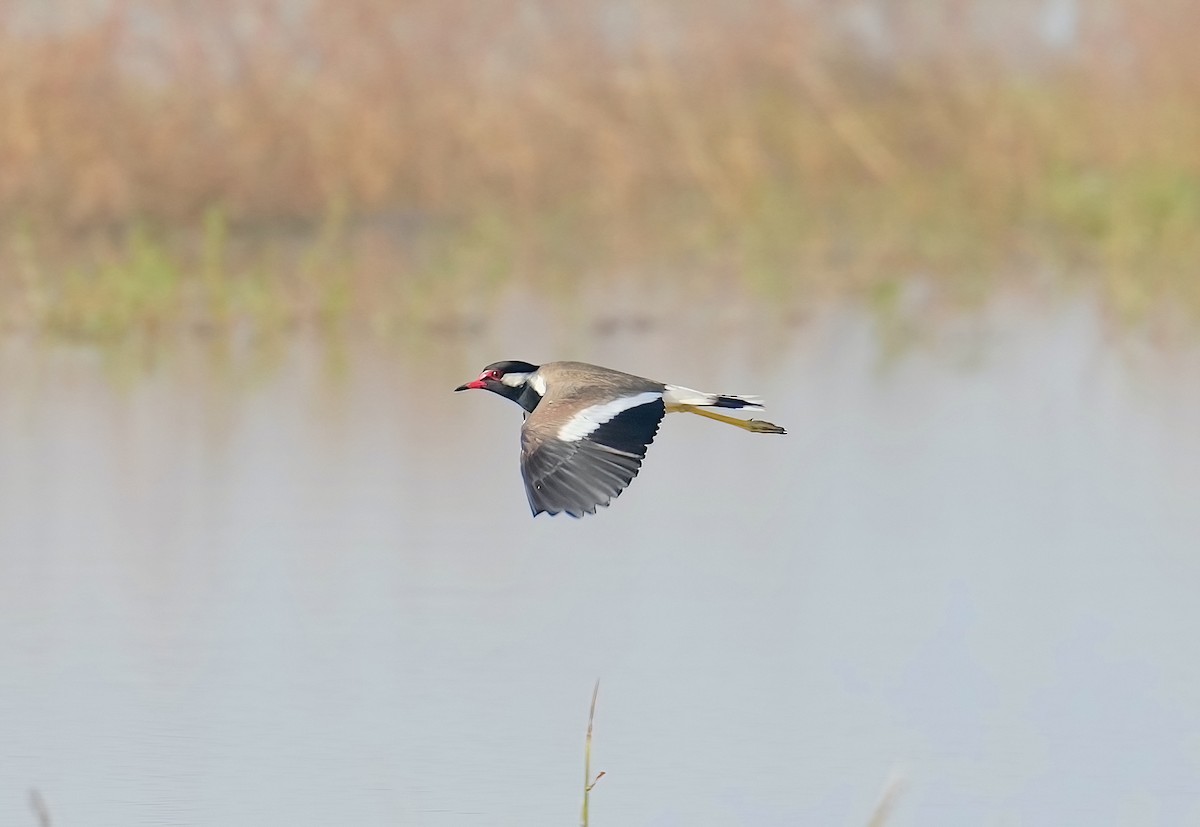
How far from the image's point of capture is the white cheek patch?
5148 millimetres

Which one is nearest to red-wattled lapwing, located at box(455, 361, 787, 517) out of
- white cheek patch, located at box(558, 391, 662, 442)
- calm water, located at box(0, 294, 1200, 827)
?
Result: white cheek patch, located at box(558, 391, 662, 442)

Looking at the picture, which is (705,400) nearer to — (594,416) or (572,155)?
(594,416)

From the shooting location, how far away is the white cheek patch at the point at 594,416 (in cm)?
515

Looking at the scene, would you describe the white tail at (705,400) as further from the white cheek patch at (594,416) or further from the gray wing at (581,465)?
the gray wing at (581,465)

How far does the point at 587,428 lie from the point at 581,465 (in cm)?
18

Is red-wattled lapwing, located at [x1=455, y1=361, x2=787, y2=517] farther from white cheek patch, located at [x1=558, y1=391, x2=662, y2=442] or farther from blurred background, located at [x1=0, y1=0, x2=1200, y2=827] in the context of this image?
blurred background, located at [x1=0, y1=0, x2=1200, y2=827]

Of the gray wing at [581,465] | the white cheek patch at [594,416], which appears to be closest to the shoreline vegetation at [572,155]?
the white cheek patch at [594,416]

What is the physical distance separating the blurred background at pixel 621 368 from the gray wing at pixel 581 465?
572 millimetres

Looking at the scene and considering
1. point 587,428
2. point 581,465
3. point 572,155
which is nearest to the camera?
point 581,465

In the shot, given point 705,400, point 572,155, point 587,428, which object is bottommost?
point 587,428

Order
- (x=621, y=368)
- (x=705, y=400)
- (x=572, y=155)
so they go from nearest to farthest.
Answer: (x=705, y=400) < (x=621, y=368) < (x=572, y=155)

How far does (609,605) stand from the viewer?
6.48 metres

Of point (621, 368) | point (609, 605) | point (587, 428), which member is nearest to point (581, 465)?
point (587, 428)

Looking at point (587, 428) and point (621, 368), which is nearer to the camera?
point (587, 428)
